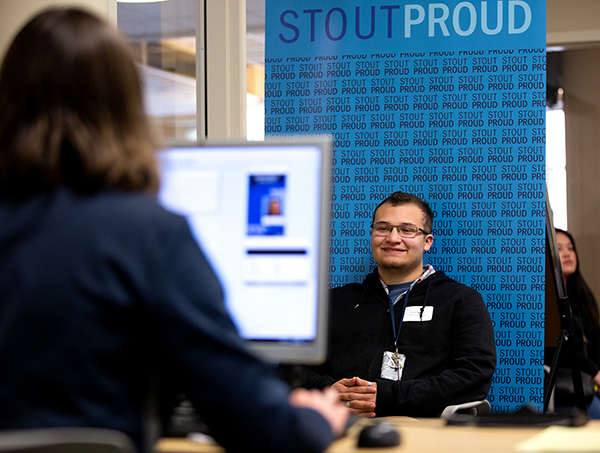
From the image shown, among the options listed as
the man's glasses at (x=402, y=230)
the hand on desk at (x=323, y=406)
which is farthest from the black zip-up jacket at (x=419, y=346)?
the hand on desk at (x=323, y=406)

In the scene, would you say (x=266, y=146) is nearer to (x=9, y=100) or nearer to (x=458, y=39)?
(x=9, y=100)

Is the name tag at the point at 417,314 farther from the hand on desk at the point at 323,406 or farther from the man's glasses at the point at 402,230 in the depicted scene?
the hand on desk at the point at 323,406

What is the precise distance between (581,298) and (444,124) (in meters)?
1.76

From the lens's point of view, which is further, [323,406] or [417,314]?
[417,314]

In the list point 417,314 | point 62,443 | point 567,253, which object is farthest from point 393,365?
point 62,443

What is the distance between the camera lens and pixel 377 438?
1.16m

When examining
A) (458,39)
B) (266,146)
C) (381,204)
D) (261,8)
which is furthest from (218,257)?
(261,8)

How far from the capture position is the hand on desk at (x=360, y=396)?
2.46m

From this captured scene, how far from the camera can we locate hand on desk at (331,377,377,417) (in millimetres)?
2455

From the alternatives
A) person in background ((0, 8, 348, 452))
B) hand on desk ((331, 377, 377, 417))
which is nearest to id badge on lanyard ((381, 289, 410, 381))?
hand on desk ((331, 377, 377, 417))

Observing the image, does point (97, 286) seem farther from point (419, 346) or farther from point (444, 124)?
point (444, 124)

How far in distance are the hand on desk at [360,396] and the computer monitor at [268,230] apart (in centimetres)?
120

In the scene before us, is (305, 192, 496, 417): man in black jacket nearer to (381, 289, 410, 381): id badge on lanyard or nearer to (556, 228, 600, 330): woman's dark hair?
(381, 289, 410, 381): id badge on lanyard

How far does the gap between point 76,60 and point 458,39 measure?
2.33 meters
